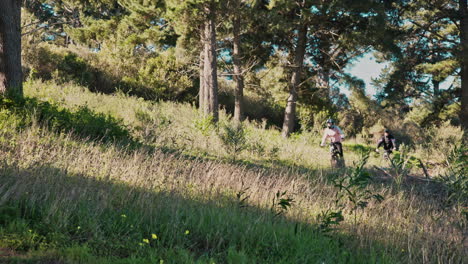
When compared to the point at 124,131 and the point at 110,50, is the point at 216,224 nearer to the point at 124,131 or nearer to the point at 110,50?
the point at 124,131

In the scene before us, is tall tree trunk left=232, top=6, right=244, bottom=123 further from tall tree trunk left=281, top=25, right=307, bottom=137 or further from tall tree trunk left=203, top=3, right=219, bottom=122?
tall tree trunk left=203, top=3, right=219, bottom=122

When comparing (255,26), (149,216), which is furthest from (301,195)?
(255,26)

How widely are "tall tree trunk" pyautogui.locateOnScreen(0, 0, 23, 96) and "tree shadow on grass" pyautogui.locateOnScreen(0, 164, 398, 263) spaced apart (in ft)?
17.4

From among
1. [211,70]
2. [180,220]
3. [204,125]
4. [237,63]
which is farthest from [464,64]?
[180,220]

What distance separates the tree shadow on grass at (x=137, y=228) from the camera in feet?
11.1

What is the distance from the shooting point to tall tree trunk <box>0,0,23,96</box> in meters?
8.74

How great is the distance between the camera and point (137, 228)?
382 centimetres

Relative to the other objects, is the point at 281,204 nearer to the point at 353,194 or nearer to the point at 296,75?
the point at 353,194

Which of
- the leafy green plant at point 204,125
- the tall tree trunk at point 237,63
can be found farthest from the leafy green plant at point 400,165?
the tall tree trunk at point 237,63

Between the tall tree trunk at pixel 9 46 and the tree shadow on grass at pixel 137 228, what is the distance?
532 centimetres

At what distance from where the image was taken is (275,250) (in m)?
3.69

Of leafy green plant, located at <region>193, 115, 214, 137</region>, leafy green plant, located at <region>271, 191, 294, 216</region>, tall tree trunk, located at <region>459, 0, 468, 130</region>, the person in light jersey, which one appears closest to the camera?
leafy green plant, located at <region>271, 191, 294, 216</region>

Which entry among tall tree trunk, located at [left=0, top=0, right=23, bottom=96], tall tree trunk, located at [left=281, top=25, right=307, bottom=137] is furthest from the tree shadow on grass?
tall tree trunk, located at [left=281, top=25, right=307, bottom=137]

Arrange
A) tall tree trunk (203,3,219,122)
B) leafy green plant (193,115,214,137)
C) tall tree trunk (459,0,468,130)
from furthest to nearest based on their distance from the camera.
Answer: tall tree trunk (459,0,468,130) < tall tree trunk (203,3,219,122) < leafy green plant (193,115,214,137)
